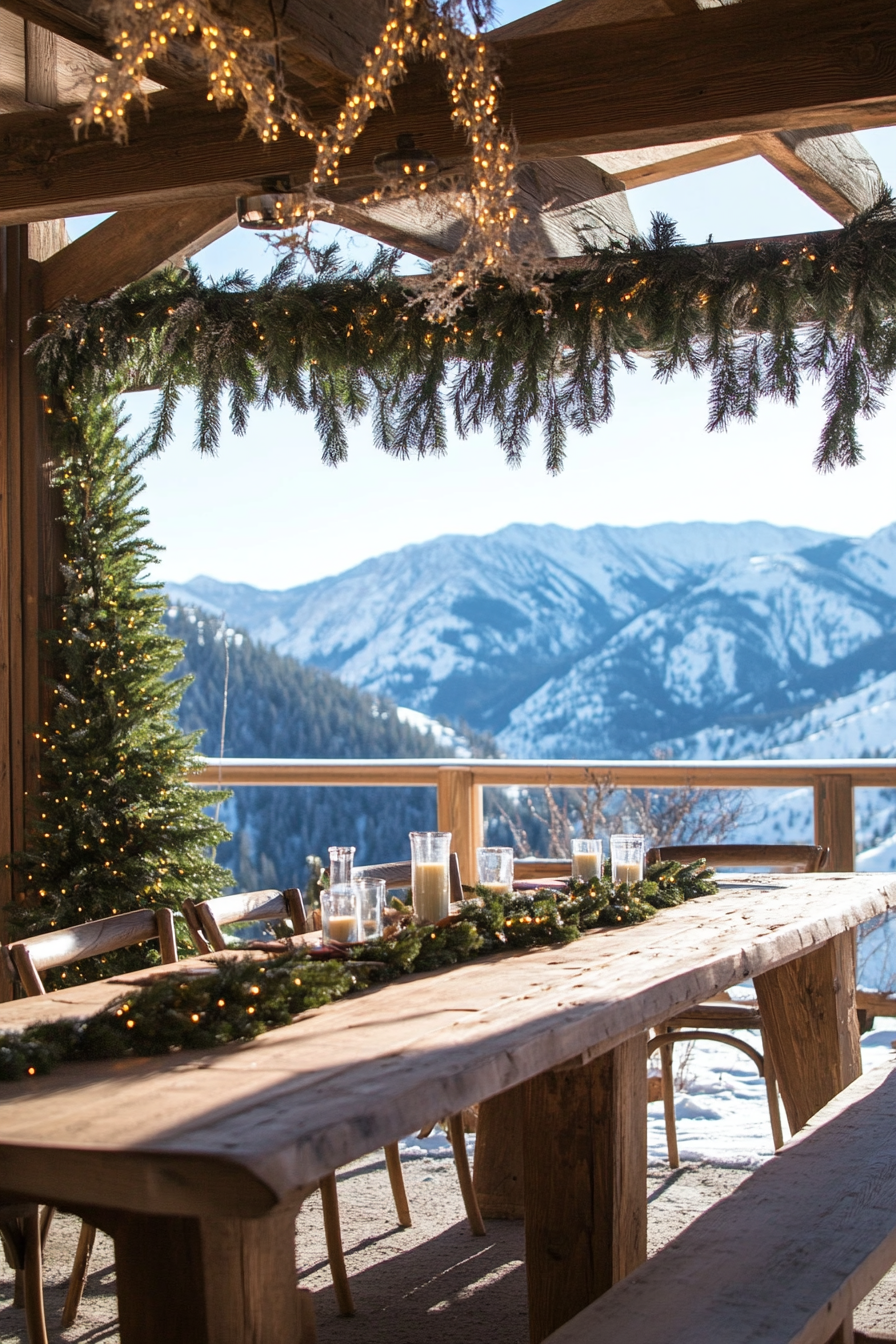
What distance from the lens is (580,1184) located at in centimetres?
224

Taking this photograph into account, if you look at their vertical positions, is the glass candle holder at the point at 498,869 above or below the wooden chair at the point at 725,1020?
above

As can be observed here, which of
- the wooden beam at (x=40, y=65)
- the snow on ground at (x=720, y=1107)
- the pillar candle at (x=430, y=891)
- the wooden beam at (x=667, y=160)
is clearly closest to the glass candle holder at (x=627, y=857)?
the pillar candle at (x=430, y=891)

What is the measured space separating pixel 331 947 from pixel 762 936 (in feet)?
2.59

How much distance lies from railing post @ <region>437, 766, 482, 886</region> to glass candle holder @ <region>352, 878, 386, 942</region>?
2.35 m

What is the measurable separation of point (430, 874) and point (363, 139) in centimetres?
179

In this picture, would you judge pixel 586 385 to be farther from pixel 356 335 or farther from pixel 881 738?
pixel 881 738

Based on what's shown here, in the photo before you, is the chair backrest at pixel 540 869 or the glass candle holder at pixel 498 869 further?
the chair backrest at pixel 540 869

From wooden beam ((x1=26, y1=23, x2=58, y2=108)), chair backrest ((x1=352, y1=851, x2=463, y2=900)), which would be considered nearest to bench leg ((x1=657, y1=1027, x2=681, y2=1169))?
chair backrest ((x1=352, y1=851, x2=463, y2=900))

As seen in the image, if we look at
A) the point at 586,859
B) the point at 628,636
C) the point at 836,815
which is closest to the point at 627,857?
the point at 586,859

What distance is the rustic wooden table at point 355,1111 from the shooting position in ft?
4.33

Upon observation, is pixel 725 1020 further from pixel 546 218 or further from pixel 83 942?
pixel 546 218

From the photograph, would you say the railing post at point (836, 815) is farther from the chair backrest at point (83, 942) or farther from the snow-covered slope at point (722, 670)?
the snow-covered slope at point (722, 670)

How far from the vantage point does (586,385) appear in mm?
3979

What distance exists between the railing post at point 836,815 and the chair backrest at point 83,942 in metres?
2.44
